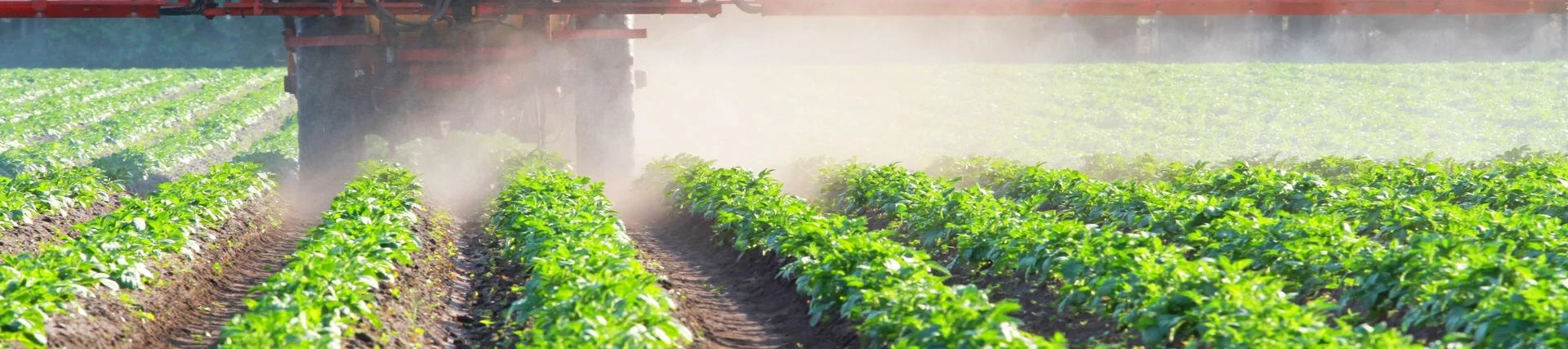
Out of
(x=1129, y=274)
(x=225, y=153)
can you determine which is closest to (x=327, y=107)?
(x=225, y=153)

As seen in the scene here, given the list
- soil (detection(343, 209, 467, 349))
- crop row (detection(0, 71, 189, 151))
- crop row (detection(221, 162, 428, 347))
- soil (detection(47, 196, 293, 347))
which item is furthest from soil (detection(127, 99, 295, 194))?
crop row (detection(221, 162, 428, 347))

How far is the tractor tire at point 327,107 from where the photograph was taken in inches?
611

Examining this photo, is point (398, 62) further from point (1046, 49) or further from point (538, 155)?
point (1046, 49)

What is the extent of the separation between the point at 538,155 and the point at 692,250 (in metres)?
4.35

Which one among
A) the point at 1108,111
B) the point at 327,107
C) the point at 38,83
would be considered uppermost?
the point at 327,107

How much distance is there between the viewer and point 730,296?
32.9ft

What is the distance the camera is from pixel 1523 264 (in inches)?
285

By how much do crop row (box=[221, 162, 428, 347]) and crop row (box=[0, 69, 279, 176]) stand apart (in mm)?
5573

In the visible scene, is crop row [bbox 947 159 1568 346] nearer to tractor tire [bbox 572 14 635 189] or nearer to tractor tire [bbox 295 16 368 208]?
tractor tire [bbox 572 14 635 189]

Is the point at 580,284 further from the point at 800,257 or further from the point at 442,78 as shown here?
the point at 442,78

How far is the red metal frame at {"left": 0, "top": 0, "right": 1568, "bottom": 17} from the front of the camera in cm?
1474

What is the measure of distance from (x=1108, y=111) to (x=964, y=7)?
44.5 feet

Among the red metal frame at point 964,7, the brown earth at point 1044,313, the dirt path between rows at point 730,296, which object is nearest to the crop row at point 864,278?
the dirt path between rows at point 730,296

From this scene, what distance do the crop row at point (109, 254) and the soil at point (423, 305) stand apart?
1272 millimetres
